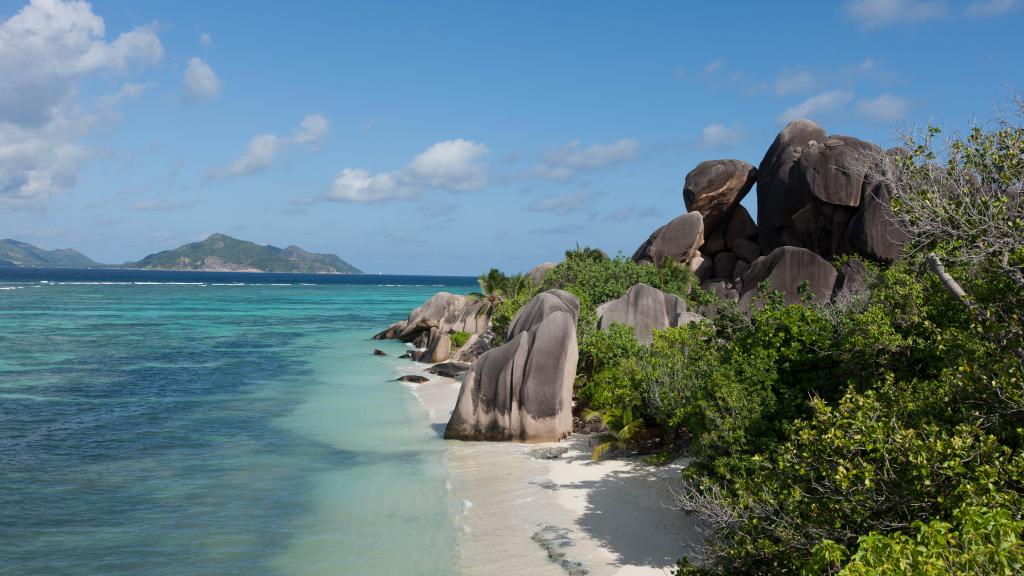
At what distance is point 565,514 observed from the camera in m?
13.6

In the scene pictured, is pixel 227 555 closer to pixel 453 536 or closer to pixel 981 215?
pixel 453 536

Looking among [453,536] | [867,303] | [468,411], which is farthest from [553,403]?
[867,303]

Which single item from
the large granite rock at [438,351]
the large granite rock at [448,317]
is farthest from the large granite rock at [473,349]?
the large granite rock at [448,317]

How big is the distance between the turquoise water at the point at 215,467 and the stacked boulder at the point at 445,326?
307 centimetres

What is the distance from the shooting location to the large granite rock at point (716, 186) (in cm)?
4253

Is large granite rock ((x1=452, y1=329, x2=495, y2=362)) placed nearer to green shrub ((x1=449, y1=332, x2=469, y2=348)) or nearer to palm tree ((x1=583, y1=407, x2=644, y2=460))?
green shrub ((x1=449, y1=332, x2=469, y2=348))

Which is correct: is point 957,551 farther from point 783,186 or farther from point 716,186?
point 716,186

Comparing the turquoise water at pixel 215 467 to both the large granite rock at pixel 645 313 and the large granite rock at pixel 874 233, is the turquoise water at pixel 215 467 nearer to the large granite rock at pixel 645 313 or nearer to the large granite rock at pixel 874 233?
the large granite rock at pixel 645 313

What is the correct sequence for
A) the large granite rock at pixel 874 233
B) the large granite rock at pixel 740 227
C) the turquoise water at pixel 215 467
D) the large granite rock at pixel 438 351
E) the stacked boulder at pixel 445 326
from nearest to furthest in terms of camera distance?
the turquoise water at pixel 215 467
the large granite rock at pixel 874 233
the stacked boulder at pixel 445 326
the large granite rock at pixel 438 351
the large granite rock at pixel 740 227

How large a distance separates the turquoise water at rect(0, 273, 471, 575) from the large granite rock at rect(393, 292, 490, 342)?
212 inches

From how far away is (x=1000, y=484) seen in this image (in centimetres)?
678

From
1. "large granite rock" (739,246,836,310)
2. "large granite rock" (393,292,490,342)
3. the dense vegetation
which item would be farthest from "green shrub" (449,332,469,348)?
the dense vegetation

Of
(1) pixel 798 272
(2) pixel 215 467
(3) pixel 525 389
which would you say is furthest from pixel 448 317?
(2) pixel 215 467

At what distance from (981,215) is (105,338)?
160 ft
